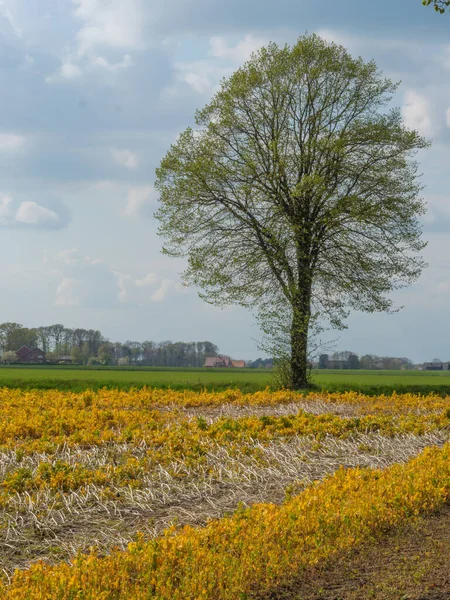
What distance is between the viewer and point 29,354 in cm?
6656

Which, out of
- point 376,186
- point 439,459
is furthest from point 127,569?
point 376,186

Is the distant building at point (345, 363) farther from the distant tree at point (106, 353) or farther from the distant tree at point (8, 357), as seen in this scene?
the distant tree at point (8, 357)

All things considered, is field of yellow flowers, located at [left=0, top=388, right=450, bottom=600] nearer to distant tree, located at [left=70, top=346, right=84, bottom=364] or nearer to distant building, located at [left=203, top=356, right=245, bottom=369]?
distant building, located at [left=203, top=356, right=245, bottom=369]

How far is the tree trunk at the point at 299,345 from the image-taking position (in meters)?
21.6

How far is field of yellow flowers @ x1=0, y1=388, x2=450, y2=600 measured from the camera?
504cm

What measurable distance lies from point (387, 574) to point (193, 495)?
2.99 m

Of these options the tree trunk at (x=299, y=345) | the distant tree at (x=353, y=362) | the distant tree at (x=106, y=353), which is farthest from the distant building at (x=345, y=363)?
the tree trunk at (x=299, y=345)

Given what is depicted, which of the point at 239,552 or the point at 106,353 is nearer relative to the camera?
the point at 239,552

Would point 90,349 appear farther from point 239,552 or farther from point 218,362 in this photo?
point 239,552

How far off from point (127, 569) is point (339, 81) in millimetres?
22482

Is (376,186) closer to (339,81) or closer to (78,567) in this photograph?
(339,81)

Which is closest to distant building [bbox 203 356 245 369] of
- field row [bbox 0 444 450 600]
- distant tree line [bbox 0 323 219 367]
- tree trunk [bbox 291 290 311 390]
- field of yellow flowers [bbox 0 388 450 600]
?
distant tree line [bbox 0 323 219 367]

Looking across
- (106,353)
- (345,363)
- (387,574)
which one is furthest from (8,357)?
(387,574)

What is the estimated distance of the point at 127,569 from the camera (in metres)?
5.04
